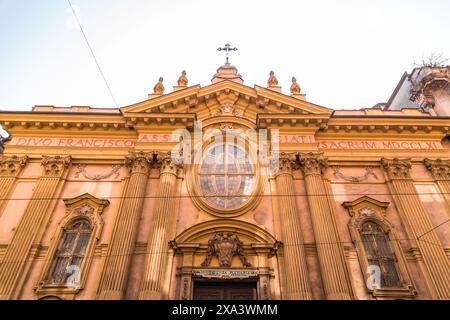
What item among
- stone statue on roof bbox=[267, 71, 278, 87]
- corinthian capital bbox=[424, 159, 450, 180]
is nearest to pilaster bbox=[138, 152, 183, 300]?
stone statue on roof bbox=[267, 71, 278, 87]

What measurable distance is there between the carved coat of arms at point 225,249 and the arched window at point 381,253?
4.62m

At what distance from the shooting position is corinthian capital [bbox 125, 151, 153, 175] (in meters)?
13.8

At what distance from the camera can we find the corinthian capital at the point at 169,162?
13789 millimetres

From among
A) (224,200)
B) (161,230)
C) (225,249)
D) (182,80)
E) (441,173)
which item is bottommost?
(225,249)

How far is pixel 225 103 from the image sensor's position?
1598 cm

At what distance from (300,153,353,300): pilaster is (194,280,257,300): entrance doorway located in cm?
255

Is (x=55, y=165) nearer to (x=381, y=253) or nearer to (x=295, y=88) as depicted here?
(x=295, y=88)

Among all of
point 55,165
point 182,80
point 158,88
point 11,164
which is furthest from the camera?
point 182,80

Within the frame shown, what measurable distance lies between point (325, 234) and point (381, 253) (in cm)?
233

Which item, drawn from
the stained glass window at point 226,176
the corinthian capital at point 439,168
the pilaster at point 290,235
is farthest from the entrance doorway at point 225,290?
the corinthian capital at point 439,168

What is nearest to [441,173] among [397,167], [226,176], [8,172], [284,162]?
[397,167]

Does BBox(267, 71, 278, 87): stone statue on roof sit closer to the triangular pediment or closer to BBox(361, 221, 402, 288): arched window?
the triangular pediment

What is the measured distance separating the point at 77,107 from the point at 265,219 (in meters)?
10.8
